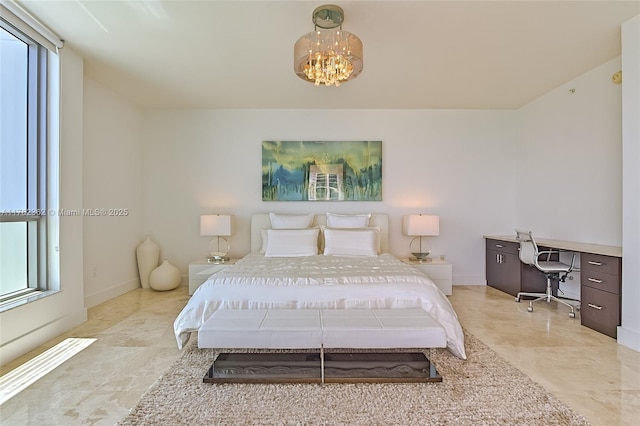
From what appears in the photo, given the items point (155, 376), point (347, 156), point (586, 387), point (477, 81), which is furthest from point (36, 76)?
point (586, 387)

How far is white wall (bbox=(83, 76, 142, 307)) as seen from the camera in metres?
4.00

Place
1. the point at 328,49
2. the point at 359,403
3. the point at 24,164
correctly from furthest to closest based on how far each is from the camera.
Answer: the point at 24,164 < the point at 328,49 < the point at 359,403

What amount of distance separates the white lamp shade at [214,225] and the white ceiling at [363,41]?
5.50ft

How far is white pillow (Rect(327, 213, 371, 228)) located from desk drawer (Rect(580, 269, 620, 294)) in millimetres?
2512

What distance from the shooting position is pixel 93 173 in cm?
407

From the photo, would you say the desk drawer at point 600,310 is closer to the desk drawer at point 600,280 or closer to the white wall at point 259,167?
the desk drawer at point 600,280

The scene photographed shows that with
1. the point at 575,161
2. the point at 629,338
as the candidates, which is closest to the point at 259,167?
the point at 575,161

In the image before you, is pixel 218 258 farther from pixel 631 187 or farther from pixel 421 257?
pixel 631 187

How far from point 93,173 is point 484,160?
5.51 m

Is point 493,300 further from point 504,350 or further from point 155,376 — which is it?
point 155,376

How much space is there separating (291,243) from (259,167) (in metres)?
1.45

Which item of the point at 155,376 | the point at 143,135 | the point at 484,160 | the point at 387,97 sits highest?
the point at 387,97

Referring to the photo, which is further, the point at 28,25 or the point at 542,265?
the point at 542,265

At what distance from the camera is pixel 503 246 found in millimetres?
4727
